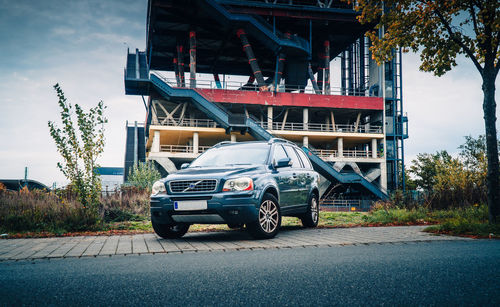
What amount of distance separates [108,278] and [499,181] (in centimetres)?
845

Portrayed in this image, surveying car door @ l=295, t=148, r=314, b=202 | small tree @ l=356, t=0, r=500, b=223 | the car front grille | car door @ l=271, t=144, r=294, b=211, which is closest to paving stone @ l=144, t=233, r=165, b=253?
the car front grille

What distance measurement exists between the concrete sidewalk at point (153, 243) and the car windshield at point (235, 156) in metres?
1.53

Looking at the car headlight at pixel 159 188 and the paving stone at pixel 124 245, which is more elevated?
the car headlight at pixel 159 188

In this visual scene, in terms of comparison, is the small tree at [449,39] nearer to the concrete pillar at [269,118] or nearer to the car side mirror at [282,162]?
the car side mirror at [282,162]

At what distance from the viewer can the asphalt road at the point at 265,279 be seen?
2.94m

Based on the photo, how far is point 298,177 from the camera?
8867mm

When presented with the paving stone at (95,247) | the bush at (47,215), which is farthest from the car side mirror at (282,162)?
the bush at (47,215)

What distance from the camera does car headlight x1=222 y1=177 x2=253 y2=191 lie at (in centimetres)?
679

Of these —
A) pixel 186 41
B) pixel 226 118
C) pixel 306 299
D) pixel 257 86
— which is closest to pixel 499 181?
pixel 306 299

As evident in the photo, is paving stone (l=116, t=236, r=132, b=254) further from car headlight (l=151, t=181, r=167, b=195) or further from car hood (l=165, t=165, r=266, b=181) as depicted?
car hood (l=165, t=165, r=266, b=181)

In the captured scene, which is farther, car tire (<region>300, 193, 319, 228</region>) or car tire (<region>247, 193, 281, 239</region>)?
car tire (<region>300, 193, 319, 228</region>)

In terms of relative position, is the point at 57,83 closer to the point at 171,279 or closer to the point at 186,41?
the point at 171,279

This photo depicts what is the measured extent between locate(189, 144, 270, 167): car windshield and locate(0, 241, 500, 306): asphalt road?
9.32 ft

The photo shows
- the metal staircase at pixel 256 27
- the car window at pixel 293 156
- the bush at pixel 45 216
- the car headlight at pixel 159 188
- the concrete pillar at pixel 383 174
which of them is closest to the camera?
the car headlight at pixel 159 188
